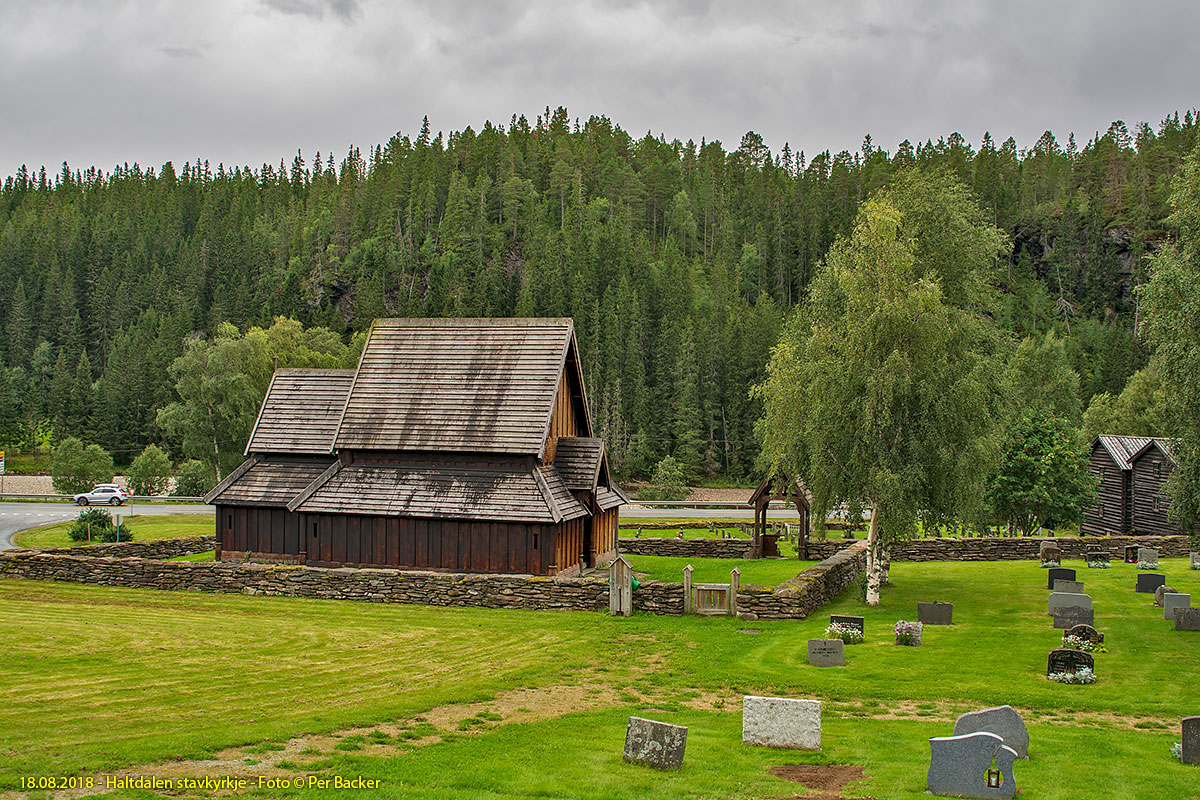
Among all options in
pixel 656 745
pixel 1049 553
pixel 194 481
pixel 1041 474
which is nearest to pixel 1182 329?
pixel 1049 553

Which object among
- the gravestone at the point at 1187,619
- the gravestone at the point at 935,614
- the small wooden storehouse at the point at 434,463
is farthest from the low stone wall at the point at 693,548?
the gravestone at the point at 1187,619

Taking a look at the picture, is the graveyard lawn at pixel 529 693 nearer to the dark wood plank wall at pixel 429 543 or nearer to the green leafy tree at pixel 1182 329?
the dark wood plank wall at pixel 429 543

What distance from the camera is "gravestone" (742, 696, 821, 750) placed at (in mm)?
13789

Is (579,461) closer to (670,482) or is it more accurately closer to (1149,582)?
(1149,582)

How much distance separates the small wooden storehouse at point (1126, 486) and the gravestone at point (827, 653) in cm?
3752

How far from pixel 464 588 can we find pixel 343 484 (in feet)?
26.4

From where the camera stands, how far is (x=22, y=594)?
28359mm

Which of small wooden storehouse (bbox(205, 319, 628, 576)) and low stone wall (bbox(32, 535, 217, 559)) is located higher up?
small wooden storehouse (bbox(205, 319, 628, 576))

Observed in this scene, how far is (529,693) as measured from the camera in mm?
17672

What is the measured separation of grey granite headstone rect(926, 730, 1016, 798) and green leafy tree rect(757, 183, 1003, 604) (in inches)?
644

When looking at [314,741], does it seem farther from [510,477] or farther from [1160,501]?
[1160,501]

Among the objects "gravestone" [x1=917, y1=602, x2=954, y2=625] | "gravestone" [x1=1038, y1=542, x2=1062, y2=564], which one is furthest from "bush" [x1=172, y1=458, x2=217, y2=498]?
"gravestone" [x1=917, y1=602, x2=954, y2=625]

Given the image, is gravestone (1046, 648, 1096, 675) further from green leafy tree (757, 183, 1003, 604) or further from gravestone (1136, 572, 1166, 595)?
gravestone (1136, 572, 1166, 595)

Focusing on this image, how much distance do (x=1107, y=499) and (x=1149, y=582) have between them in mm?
30080
